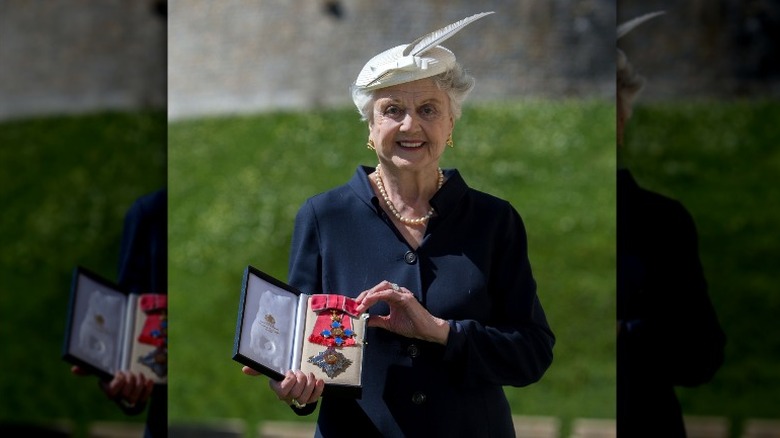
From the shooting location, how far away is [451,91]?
314 centimetres

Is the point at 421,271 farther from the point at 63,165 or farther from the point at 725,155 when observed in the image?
the point at 63,165

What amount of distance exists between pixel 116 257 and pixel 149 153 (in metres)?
0.34

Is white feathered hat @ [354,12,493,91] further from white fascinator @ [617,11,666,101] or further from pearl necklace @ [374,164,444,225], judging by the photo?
white fascinator @ [617,11,666,101]

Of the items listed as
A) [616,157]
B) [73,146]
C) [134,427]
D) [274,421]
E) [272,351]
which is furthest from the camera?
[73,146]

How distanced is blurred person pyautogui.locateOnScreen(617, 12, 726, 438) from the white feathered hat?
24.2 inches

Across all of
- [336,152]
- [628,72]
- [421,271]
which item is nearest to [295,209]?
[336,152]

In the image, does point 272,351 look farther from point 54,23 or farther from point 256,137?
point 54,23

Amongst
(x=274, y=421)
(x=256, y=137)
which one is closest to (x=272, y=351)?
(x=274, y=421)

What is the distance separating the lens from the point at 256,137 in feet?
13.4

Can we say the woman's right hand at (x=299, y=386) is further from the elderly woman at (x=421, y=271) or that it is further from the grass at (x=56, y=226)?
the grass at (x=56, y=226)

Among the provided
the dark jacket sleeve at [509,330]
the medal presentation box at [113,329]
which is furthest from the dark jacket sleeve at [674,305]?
the medal presentation box at [113,329]

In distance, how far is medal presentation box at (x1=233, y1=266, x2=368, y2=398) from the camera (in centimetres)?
297

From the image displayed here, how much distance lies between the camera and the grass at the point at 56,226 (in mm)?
4168

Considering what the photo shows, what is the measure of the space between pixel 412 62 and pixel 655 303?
998 millimetres
